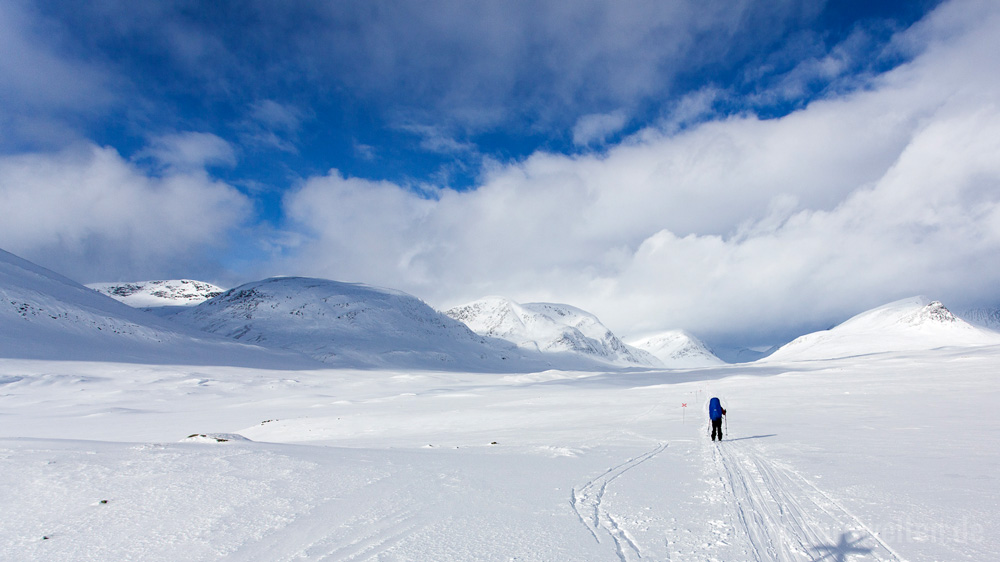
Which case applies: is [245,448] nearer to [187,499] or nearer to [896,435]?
[187,499]

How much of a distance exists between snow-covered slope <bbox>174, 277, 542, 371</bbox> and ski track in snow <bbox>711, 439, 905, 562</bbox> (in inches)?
3930

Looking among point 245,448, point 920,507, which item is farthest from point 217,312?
point 920,507

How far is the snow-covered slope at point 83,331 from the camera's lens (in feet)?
191

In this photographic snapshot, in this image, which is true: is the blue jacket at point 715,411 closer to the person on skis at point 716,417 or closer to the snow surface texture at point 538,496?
the person on skis at point 716,417

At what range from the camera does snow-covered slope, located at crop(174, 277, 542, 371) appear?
115 m

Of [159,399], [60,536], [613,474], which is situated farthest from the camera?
[159,399]

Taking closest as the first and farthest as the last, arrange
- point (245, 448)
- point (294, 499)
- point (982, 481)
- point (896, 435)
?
point (294, 499), point (982, 481), point (245, 448), point (896, 435)

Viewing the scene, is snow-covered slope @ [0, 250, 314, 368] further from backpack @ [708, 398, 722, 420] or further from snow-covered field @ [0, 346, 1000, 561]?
backpack @ [708, 398, 722, 420]

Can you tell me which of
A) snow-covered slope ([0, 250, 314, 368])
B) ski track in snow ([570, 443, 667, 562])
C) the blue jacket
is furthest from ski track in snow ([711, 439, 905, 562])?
snow-covered slope ([0, 250, 314, 368])

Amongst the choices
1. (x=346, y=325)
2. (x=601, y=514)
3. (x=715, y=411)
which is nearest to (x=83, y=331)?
(x=346, y=325)

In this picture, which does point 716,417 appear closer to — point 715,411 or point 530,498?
point 715,411

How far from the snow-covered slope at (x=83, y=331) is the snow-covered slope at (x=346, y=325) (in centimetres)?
2648

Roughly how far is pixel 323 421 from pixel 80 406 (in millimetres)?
25943

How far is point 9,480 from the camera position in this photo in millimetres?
5727
